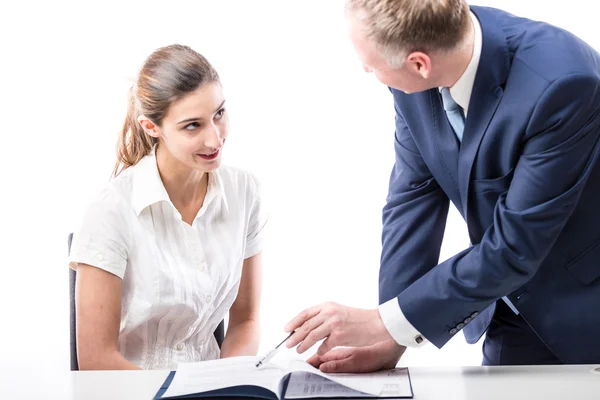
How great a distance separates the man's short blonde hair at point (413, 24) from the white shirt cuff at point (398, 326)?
0.49 metres

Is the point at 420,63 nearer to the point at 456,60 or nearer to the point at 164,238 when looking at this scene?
the point at 456,60

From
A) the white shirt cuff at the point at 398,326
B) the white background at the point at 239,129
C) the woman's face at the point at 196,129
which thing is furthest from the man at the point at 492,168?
the white background at the point at 239,129

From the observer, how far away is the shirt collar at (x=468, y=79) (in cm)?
154

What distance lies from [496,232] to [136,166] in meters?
0.98

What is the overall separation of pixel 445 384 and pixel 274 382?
1.05 feet

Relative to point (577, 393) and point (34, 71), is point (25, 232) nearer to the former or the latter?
point (34, 71)

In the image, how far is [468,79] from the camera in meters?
1.55

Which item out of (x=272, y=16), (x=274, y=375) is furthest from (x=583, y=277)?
(x=272, y=16)

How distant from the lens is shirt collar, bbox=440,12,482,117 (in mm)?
1541

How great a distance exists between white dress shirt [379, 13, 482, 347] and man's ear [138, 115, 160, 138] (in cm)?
→ 82

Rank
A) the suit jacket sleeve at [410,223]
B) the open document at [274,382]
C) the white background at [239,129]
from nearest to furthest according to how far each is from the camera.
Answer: the open document at [274,382] → the suit jacket sleeve at [410,223] → the white background at [239,129]

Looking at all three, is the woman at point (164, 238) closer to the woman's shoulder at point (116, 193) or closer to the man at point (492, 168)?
the woman's shoulder at point (116, 193)

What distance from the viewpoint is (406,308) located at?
5.08 feet

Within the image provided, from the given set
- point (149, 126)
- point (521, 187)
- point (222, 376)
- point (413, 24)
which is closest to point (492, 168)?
point (521, 187)
